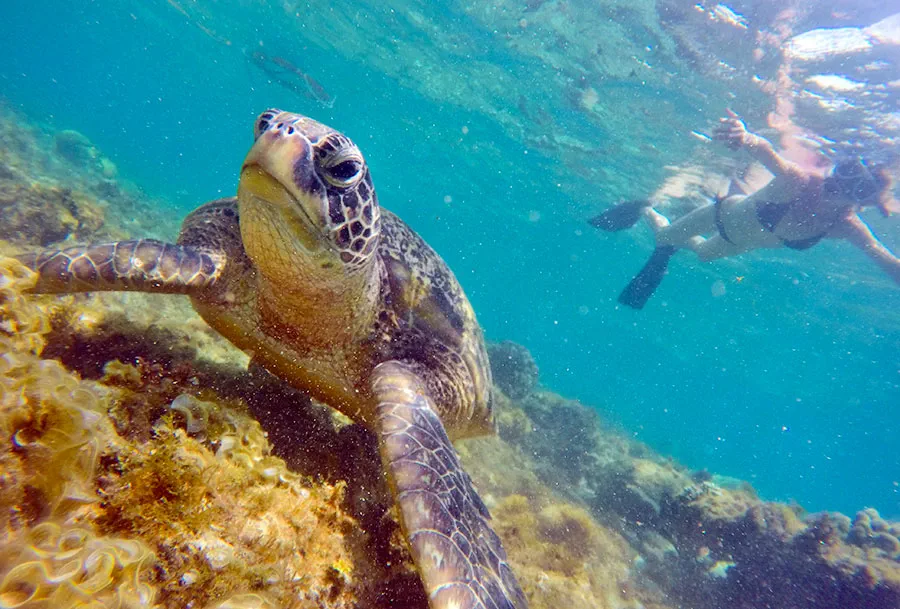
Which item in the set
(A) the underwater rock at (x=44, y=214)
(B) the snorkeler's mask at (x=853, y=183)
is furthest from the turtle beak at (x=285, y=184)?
(B) the snorkeler's mask at (x=853, y=183)

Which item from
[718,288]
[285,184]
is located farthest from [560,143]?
[285,184]

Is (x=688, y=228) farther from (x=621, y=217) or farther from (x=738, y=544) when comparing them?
(x=738, y=544)

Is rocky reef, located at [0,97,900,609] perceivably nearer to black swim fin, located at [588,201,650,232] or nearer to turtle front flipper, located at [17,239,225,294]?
turtle front flipper, located at [17,239,225,294]

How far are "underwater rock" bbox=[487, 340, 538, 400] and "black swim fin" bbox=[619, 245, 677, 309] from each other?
2983mm

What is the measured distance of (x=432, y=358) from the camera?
3.29 meters

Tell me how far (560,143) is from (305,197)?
→ 20.4 meters

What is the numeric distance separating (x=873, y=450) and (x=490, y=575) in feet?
307

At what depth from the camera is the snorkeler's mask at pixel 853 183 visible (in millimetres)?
8445

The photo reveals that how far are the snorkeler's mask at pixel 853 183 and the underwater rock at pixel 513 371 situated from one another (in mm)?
7502

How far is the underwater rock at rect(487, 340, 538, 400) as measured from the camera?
1133 centimetres

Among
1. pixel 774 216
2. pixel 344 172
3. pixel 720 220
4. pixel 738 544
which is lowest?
pixel 344 172

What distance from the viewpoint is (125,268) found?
8.51 feet

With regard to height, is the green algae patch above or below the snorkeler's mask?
below

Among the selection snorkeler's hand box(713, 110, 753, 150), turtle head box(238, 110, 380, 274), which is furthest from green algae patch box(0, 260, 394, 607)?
snorkeler's hand box(713, 110, 753, 150)
